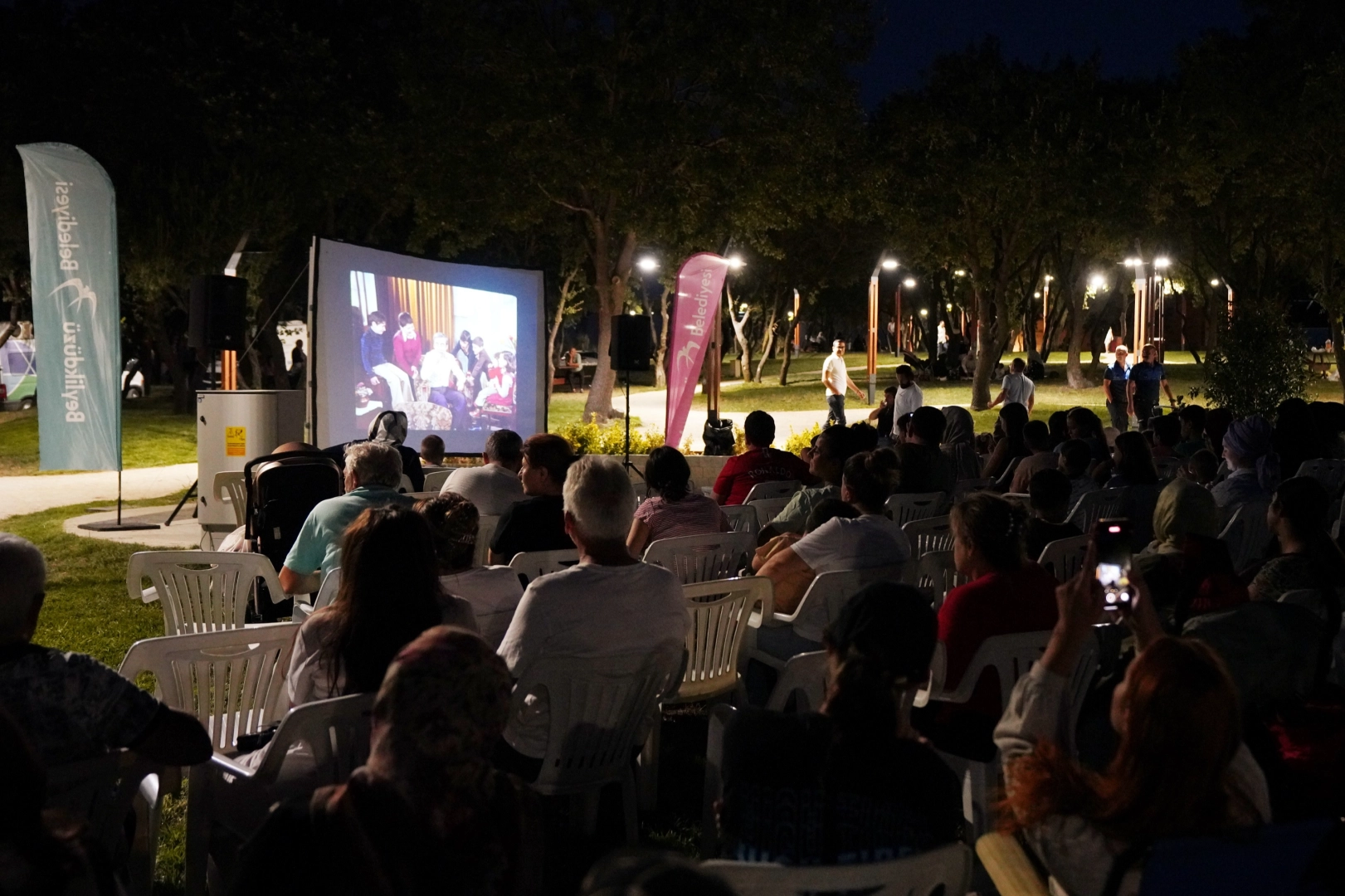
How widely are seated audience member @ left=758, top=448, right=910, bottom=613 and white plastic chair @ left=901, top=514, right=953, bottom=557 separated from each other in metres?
1.16

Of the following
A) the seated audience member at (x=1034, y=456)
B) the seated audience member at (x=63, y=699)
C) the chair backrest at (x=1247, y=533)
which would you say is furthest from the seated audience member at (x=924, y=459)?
the seated audience member at (x=63, y=699)

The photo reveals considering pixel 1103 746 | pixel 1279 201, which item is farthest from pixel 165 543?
pixel 1279 201

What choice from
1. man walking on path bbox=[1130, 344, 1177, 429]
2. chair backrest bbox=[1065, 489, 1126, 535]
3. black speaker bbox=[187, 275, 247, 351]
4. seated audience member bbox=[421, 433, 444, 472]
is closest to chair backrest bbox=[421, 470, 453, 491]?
seated audience member bbox=[421, 433, 444, 472]

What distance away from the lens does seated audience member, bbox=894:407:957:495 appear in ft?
26.4

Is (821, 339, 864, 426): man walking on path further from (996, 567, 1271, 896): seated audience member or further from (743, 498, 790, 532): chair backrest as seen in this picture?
(996, 567, 1271, 896): seated audience member

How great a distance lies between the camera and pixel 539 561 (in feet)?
18.1

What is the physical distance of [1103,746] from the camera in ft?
12.5

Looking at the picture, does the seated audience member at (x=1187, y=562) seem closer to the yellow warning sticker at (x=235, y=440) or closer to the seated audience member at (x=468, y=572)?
the seated audience member at (x=468, y=572)

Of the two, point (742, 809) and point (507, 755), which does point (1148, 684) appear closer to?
point (742, 809)

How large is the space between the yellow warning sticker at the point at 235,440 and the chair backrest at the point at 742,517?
705cm

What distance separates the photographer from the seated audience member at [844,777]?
98.0 inches

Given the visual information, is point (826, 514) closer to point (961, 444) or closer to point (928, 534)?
point (928, 534)

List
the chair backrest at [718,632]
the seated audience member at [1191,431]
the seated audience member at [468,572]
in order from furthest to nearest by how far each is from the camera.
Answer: the seated audience member at [1191,431] < the chair backrest at [718,632] < the seated audience member at [468,572]

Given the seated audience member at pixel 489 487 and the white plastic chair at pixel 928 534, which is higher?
the seated audience member at pixel 489 487
